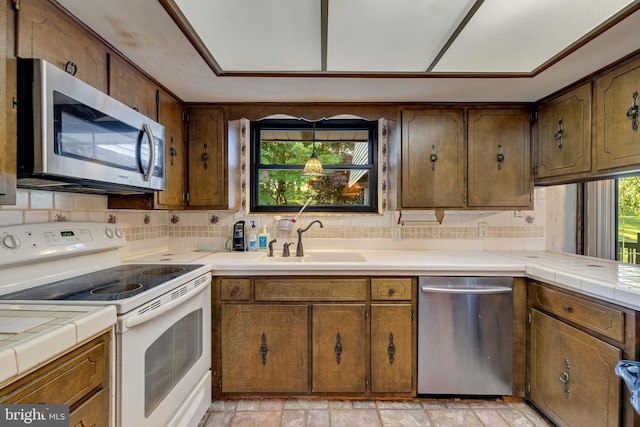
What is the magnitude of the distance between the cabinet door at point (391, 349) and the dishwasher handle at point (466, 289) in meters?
0.23

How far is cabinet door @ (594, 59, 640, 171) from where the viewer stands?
4.98 feet

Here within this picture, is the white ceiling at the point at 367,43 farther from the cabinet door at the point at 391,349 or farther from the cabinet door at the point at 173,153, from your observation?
the cabinet door at the point at 391,349

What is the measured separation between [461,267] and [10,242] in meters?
2.12

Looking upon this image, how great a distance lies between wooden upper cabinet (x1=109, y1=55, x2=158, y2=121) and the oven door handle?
102 centimetres

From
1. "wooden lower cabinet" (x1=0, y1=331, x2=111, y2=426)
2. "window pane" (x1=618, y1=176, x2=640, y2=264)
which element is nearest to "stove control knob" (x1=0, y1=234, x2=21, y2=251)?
"wooden lower cabinet" (x1=0, y1=331, x2=111, y2=426)

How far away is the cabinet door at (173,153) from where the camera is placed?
6.35ft

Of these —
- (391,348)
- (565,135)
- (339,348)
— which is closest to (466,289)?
(391,348)

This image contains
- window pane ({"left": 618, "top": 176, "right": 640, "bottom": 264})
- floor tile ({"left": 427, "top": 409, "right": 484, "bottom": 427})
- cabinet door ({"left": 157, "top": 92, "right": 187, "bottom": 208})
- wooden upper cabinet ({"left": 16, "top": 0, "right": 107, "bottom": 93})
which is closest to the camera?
wooden upper cabinet ({"left": 16, "top": 0, "right": 107, "bottom": 93})

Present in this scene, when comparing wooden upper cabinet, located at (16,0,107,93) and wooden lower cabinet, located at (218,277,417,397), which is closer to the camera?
wooden upper cabinet, located at (16,0,107,93)

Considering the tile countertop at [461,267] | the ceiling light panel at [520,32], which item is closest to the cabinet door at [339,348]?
the tile countertop at [461,267]

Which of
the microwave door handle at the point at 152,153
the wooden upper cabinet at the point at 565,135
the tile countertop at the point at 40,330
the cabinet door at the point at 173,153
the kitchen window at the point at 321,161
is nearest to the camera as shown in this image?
the tile countertop at the point at 40,330

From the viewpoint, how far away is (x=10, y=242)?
119cm

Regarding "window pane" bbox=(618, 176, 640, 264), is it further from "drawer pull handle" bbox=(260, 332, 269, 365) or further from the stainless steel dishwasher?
"drawer pull handle" bbox=(260, 332, 269, 365)

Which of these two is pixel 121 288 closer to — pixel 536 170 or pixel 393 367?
pixel 393 367
